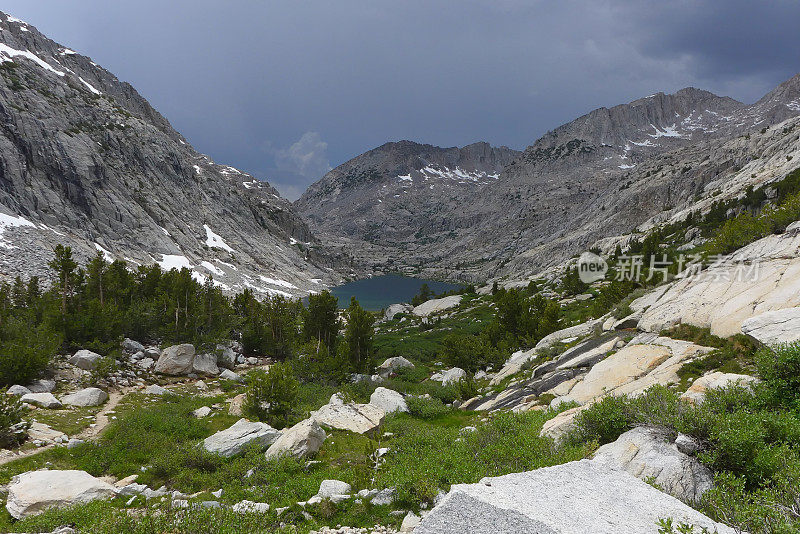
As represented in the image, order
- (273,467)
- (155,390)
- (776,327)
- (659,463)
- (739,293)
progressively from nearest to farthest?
(659,463), (776,327), (273,467), (739,293), (155,390)

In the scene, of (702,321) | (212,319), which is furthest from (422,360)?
(702,321)

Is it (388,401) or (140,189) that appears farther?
(140,189)

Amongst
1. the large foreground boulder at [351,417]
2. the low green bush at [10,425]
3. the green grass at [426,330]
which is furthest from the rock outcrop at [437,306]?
the low green bush at [10,425]

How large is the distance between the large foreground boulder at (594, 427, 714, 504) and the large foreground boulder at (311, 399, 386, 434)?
11482 millimetres

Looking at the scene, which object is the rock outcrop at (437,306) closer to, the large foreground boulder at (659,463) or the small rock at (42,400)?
the small rock at (42,400)

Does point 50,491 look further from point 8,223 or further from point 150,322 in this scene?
point 8,223

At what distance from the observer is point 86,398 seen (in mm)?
18422

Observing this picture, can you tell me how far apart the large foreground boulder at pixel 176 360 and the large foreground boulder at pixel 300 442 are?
17377mm

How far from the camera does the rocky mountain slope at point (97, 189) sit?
2963 inches

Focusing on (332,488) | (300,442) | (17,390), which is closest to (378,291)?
(17,390)

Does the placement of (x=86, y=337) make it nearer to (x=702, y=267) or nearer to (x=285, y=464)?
(x=285, y=464)

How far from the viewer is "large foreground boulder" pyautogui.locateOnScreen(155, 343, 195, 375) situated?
25875mm

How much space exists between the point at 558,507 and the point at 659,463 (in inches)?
134

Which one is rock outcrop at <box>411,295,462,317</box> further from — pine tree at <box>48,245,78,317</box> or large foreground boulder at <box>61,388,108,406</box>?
large foreground boulder at <box>61,388,108,406</box>
